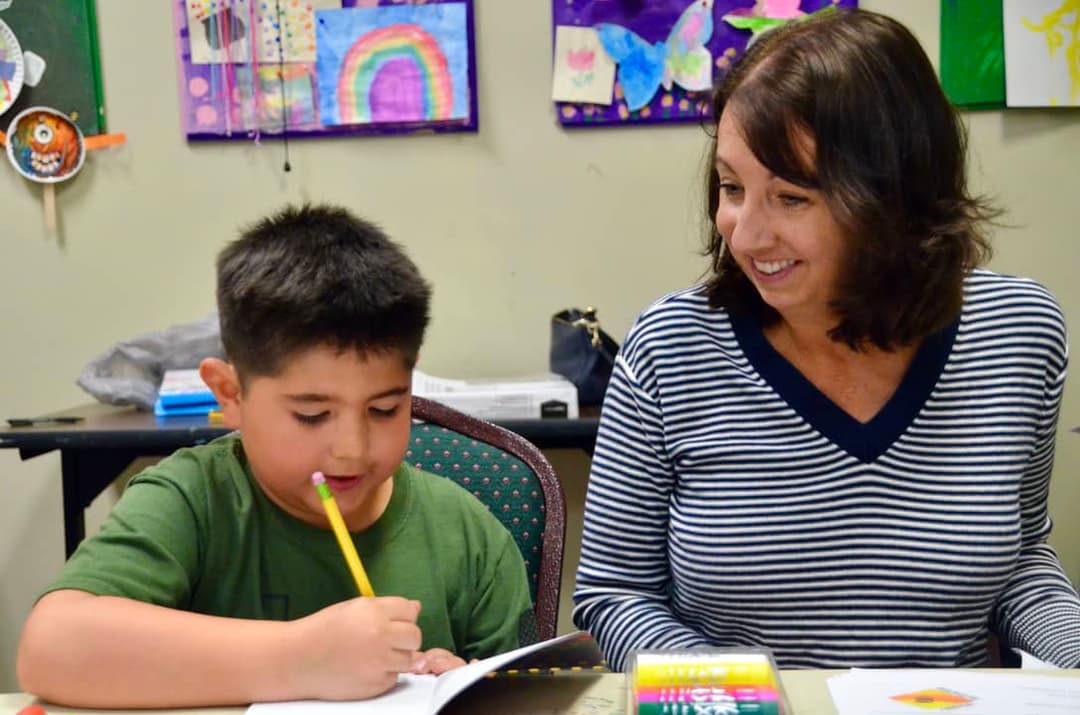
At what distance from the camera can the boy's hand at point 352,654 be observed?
29.7 inches

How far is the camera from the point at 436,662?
34.9 inches

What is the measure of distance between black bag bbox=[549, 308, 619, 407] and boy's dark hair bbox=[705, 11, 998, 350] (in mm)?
983

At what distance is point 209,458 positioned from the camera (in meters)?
0.97

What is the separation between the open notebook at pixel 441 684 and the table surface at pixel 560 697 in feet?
0.05

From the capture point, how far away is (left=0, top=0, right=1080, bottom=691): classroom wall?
2.45m

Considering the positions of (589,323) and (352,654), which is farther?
(589,323)

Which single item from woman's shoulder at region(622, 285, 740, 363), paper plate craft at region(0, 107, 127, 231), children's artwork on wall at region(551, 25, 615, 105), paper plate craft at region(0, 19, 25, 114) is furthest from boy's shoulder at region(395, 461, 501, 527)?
paper plate craft at region(0, 19, 25, 114)

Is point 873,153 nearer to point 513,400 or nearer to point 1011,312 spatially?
point 1011,312

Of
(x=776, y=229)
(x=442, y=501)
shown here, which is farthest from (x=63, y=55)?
(x=776, y=229)

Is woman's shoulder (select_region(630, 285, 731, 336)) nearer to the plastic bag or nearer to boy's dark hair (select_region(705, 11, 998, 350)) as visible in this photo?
boy's dark hair (select_region(705, 11, 998, 350))

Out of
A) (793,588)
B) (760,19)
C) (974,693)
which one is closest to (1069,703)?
(974,693)

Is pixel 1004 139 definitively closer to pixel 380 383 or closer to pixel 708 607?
pixel 708 607

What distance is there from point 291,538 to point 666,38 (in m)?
1.72

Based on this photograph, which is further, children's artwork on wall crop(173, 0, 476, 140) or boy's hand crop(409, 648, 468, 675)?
children's artwork on wall crop(173, 0, 476, 140)
